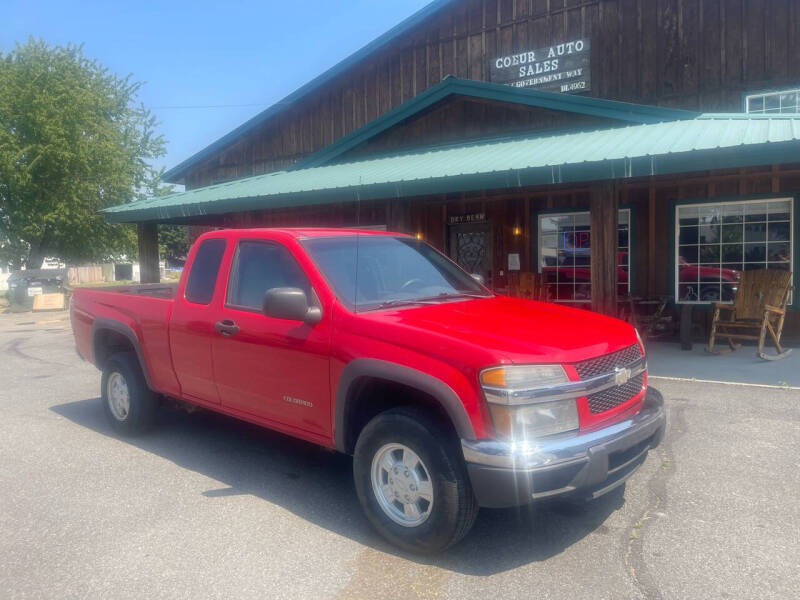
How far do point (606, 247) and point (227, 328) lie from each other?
17.7 ft

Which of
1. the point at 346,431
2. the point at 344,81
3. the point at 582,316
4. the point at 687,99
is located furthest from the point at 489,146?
the point at 346,431

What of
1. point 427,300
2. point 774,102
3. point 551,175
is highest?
point 774,102

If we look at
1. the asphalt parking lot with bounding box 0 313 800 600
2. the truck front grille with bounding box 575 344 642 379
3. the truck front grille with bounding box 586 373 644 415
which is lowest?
the asphalt parking lot with bounding box 0 313 800 600

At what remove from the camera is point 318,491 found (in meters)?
4.61

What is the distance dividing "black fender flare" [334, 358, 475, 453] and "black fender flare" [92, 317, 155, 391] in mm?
2406

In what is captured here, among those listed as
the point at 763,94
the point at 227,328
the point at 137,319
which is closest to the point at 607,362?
the point at 227,328

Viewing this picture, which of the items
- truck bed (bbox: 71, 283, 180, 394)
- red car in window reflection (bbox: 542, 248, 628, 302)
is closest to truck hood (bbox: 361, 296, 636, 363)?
truck bed (bbox: 71, 283, 180, 394)

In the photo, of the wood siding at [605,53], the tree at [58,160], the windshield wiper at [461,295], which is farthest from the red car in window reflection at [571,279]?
the tree at [58,160]

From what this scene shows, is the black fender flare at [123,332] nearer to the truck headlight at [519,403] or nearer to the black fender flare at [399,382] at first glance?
the black fender flare at [399,382]

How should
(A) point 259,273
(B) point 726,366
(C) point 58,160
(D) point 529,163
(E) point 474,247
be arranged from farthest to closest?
1. (C) point 58,160
2. (E) point 474,247
3. (B) point 726,366
4. (D) point 529,163
5. (A) point 259,273

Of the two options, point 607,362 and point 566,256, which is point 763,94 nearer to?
point 566,256

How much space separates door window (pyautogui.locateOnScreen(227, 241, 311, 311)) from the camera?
4488 millimetres

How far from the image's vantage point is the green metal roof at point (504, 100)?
10.4 metres

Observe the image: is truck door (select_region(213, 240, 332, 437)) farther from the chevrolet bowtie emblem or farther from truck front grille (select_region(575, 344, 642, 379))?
the chevrolet bowtie emblem
